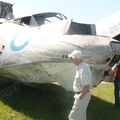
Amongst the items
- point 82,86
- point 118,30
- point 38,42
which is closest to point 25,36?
point 38,42

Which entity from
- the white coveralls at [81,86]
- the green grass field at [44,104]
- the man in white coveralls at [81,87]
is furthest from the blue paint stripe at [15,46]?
the white coveralls at [81,86]

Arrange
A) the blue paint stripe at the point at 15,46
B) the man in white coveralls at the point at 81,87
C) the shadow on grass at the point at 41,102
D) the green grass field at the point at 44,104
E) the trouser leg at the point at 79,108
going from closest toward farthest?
the man in white coveralls at the point at 81,87 < the trouser leg at the point at 79,108 < the blue paint stripe at the point at 15,46 < the green grass field at the point at 44,104 < the shadow on grass at the point at 41,102

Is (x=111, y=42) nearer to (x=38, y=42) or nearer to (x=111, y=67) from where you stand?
(x=111, y=67)

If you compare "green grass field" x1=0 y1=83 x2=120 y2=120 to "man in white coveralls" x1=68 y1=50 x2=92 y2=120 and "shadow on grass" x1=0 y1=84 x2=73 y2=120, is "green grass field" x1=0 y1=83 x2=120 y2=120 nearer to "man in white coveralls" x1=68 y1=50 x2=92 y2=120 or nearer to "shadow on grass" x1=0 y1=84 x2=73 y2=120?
"shadow on grass" x1=0 y1=84 x2=73 y2=120

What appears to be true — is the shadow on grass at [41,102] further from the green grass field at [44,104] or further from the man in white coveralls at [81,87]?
the man in white coveralls at [81,87]

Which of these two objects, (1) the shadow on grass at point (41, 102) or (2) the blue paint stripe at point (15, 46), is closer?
(2) the blue paint stripe at point (15, 46)

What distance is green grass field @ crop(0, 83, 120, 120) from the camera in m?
9.12

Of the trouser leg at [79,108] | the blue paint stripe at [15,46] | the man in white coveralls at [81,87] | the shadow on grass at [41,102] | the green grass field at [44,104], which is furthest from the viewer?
the shadow on grass at [41,102]

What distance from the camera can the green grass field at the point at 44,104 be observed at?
9.12m

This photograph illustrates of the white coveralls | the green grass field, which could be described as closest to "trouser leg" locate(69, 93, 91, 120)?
the white coveralls

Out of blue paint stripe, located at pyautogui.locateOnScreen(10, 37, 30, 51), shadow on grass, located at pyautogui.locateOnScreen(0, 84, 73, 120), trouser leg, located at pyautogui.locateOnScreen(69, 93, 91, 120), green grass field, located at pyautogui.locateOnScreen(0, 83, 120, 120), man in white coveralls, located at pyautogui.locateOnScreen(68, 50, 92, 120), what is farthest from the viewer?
shadow on grass, located at pyautogui.locateOnScreen(0, 84, 73, 120)

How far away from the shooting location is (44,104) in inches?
412

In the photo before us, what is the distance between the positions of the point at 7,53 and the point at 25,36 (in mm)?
763

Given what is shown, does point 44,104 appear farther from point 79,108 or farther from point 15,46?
point 79,108
